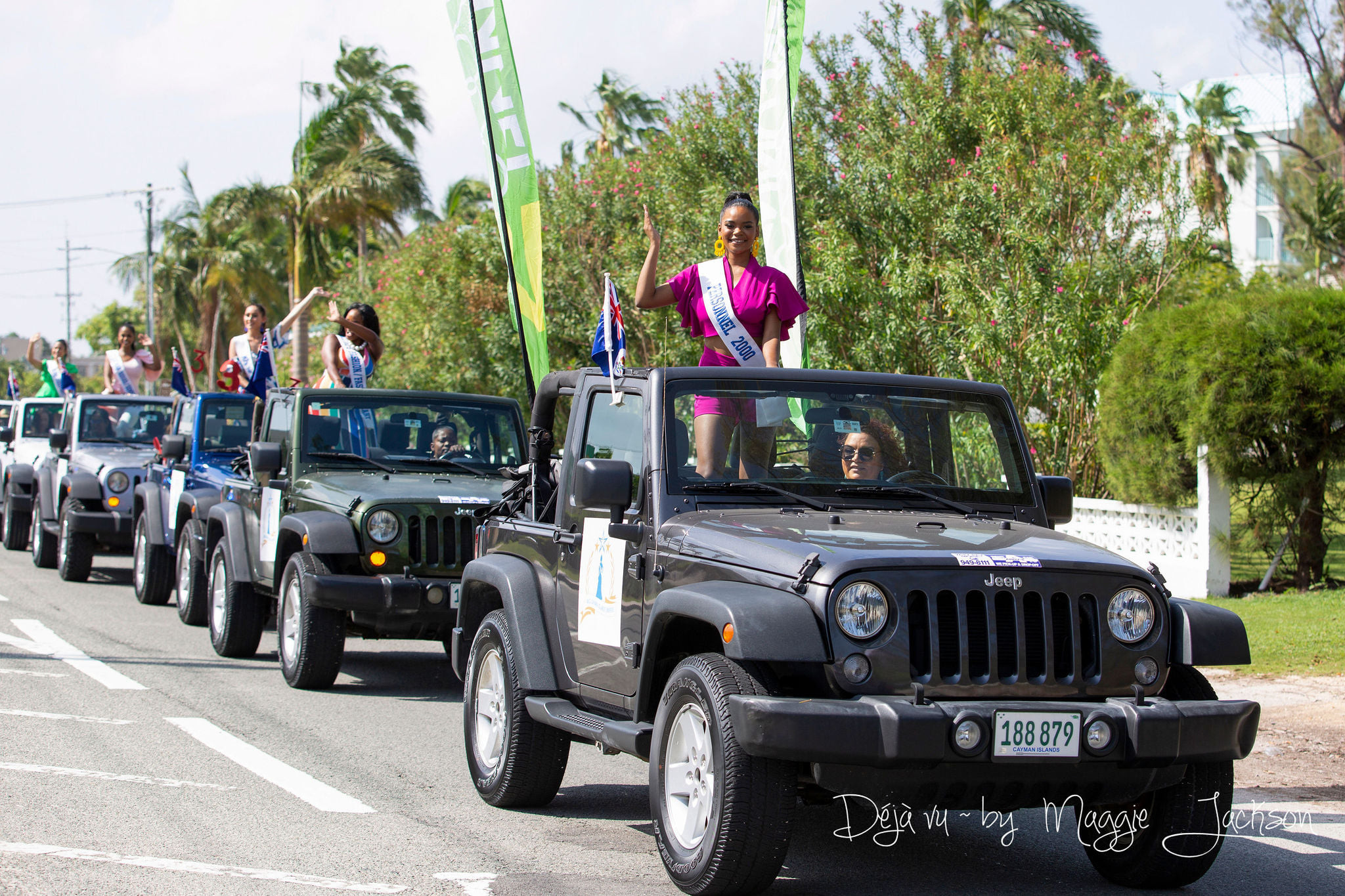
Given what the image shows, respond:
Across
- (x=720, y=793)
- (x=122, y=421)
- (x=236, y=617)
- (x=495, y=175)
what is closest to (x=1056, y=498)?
(x=720, y=793)

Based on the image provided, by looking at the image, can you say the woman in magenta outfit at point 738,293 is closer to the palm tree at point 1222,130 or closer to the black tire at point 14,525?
the black tire at point 14,525

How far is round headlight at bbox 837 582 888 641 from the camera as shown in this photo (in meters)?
4.38

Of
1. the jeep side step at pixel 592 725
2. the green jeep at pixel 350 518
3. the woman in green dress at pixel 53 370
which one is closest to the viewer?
the jeep side step at pixel 592 725

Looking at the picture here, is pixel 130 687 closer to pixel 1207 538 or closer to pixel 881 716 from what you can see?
pixel 881 716

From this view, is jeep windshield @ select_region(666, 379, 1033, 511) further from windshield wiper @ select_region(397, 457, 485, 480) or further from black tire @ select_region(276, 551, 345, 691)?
windshield wiper @ select_region(397, 457, 485, 480)

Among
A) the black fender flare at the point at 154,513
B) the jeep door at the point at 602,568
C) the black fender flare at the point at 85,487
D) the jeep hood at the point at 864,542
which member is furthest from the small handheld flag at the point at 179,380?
the jeep hood at the point at 864,542

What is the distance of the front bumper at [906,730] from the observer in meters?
4.16

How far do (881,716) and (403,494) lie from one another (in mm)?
5400

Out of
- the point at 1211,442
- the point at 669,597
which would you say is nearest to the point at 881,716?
the point at 669,597

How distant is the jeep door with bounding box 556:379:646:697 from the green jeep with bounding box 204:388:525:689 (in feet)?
7.10

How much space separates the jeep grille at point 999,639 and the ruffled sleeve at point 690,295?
2958 millimetres

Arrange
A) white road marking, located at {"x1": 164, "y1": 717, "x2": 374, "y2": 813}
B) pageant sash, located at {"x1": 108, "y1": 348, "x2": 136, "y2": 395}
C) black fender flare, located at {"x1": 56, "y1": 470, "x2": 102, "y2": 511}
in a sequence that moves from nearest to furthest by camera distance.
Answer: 1. white road marking, located at {"x1": 164, "y1": 717, "x2": 374, "y2": 813}
2. black fender flare, located at {"x1": 56, "y1": 470, "x2": 102, "y2": 511}
3. pageant sash, located at {"x1": 108, "y1": 348, "x2": 136, "y2": 395}

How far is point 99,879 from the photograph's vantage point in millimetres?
4957

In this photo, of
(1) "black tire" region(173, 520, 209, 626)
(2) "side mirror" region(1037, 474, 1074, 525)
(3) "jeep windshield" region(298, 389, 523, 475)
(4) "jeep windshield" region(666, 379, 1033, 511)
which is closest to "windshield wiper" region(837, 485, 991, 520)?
(4) "jeep windshield" region(666, 379, 1033, 511)
